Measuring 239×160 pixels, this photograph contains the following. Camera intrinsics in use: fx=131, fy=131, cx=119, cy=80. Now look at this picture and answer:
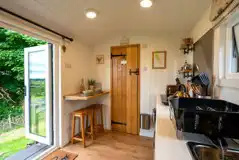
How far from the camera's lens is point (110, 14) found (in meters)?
1.89

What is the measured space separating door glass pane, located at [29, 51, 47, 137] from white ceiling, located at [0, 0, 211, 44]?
2.48ft

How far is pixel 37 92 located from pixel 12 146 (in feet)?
3.62

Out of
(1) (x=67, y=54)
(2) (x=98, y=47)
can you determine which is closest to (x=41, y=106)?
(1) (x=67, y=54)

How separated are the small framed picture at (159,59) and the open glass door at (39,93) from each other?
79.2 inches

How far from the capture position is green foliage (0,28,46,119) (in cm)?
314

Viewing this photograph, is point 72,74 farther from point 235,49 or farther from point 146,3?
point 235,49

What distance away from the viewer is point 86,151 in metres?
2.27

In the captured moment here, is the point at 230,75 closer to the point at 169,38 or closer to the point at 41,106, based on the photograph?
the point at 169,38

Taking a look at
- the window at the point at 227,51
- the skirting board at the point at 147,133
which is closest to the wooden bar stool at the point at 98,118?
the skirting board at the point at 147,133

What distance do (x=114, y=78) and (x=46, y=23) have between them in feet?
5.68

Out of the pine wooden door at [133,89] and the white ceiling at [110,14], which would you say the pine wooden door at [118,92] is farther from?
the white ceiling at [110,14]

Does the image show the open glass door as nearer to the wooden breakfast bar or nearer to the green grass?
the green grass

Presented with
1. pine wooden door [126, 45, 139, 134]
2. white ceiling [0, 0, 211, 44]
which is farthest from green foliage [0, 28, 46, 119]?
pine wooden door [126, 45, 139, 134]

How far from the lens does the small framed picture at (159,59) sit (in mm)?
2719
